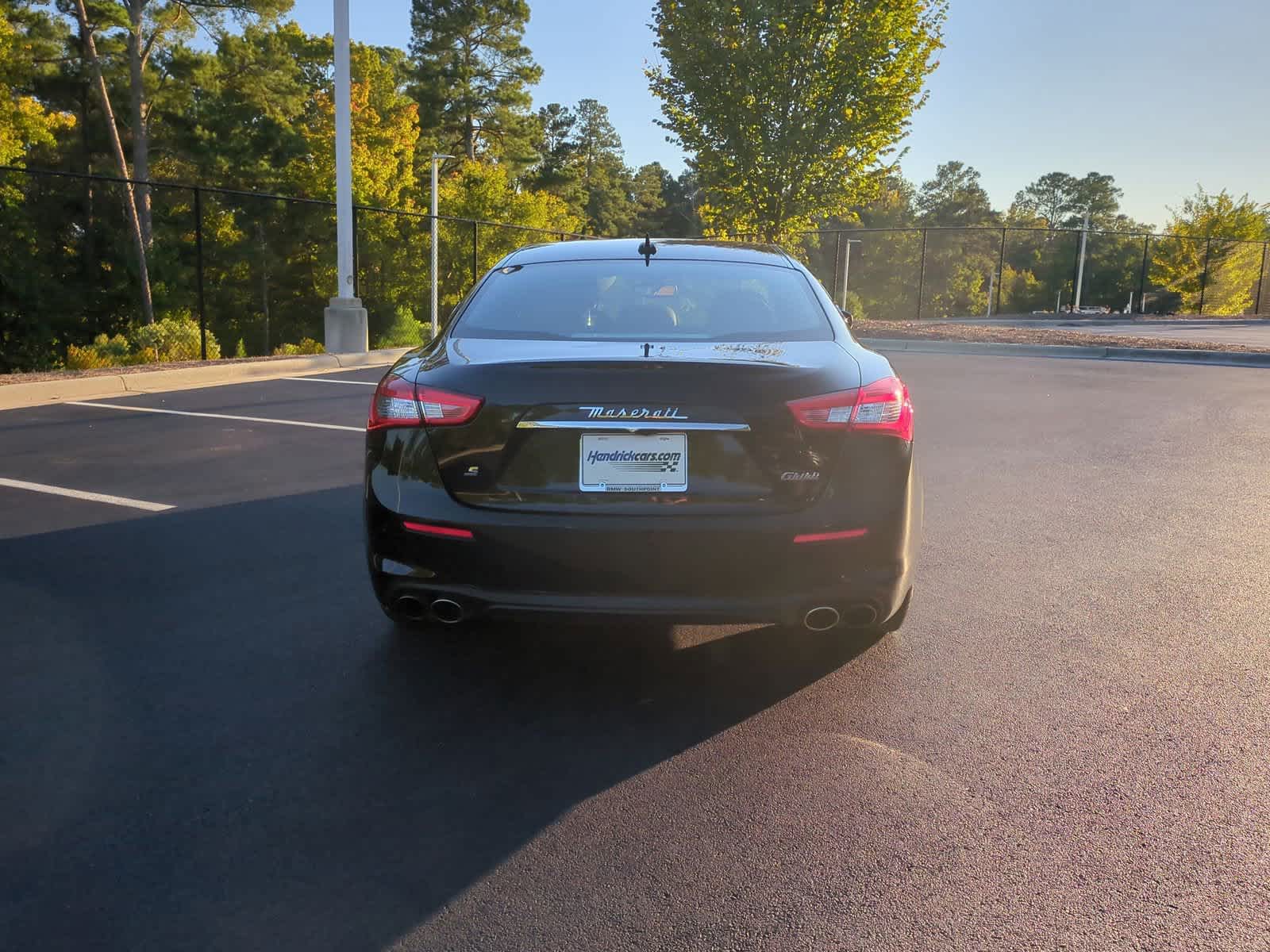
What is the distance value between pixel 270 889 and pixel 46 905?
0.50 m

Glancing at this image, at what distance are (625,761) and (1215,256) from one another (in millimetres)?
44105

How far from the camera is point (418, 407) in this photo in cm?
346

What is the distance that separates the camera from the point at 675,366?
335cm

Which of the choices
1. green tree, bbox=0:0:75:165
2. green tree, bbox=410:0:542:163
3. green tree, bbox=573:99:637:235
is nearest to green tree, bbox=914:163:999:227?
green tree, bbox=573:99:637:235

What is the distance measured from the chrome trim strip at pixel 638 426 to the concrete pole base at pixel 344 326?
14.8 metres

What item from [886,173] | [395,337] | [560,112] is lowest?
[395,337]

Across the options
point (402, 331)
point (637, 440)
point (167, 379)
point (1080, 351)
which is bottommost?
point (402, 331)

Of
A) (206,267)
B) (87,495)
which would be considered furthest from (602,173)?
(87,495)

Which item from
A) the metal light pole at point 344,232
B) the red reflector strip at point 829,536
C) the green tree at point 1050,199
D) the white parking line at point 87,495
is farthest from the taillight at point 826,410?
the green tree at point 1050,199

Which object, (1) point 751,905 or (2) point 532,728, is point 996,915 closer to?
(1) point 751,905

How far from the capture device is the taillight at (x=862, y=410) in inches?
131

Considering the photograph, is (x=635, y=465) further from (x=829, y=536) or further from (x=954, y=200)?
(x=954, y=200)

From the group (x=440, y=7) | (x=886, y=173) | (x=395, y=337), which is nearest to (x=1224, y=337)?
(x=886, y=173)

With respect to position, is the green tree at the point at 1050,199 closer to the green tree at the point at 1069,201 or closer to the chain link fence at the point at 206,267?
the green tree at the point at 1069,201
